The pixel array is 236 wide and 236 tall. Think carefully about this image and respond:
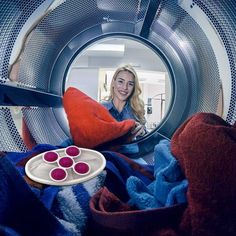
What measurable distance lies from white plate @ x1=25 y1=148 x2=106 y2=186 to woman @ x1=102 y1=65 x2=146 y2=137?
958mm


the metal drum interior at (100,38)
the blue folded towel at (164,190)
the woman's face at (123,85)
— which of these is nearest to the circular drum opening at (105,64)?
the woman's face at (123,85)

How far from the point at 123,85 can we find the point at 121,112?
27 centimetres

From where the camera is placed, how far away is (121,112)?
1.57m

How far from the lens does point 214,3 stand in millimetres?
530

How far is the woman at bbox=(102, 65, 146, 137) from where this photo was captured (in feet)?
5.11

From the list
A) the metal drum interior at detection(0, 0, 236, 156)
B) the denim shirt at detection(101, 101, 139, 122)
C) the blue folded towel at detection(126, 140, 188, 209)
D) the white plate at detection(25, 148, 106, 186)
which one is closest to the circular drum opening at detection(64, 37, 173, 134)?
the denim shirt at detection(101, 101, 139, 122)

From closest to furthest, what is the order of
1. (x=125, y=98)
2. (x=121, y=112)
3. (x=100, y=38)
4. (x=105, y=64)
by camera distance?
(x=100, y=38) < (x=121, y=112) < (x=125, y=98) < (x=105, y=64)

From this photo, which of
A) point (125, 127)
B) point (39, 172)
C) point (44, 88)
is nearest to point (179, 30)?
point (125, 127)

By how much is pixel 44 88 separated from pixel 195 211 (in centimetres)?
66

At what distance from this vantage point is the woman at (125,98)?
1.56m

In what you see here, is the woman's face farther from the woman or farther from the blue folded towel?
the blue folded towel

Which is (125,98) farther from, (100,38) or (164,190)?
(164,190)

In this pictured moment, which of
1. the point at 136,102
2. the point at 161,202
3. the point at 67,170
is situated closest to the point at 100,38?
the point at 67,170

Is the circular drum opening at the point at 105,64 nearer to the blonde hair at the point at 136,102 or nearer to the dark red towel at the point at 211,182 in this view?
the blonde hair at the point at 136,102
